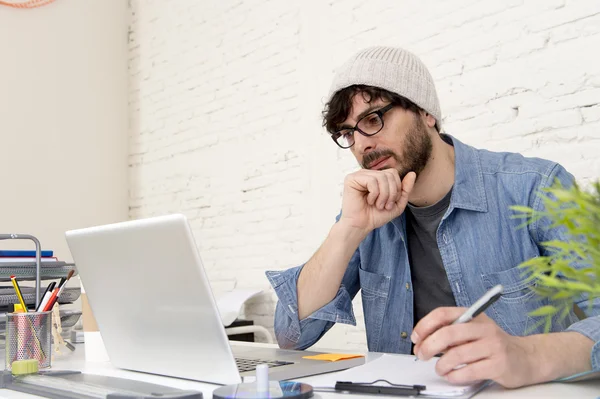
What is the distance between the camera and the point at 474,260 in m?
1.42

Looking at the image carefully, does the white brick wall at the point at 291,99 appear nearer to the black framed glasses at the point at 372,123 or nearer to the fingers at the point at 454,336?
the black framed glasses at the point at 372,123

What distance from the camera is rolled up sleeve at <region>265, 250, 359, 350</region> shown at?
55.8 inches

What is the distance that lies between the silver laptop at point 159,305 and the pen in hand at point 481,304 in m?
0.28

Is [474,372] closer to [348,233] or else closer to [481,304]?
[481,304]

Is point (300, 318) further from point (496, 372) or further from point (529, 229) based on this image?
point (496, 372)

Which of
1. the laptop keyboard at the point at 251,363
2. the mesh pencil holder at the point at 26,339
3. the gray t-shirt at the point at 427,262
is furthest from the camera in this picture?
the gray t-shirt at the point at 427,262

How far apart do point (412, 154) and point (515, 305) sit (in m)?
0.43

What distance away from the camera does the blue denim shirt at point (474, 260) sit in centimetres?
137

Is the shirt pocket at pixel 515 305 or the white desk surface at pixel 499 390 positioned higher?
the shirt pocket at pixel 515 305

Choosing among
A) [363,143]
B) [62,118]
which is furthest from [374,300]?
[62,118]

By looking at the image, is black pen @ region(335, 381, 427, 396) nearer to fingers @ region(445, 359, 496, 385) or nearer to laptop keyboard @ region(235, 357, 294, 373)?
fingers @ region(445, 359, 496, 385)

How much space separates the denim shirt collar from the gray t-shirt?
108 millimetres

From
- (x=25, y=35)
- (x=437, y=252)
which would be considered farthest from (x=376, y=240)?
(x=25, y=35)

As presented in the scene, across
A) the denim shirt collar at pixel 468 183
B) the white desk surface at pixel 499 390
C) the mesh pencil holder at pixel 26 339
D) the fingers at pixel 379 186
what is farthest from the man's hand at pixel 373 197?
the mesh pencil holder at pixel 26 339
